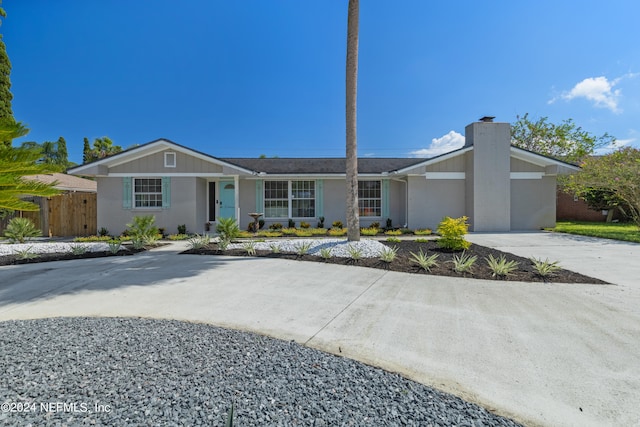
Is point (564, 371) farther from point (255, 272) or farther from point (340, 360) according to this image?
point (255, 272)

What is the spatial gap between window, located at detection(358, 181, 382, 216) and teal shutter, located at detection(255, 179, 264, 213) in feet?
16.1

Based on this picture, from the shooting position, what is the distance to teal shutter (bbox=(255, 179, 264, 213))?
53.5 feet

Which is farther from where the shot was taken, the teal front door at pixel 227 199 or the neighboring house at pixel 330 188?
the teal front door at pixel 227 199

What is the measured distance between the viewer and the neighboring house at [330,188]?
14.5 metres

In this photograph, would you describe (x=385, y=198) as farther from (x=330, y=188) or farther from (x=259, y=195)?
(x=259, y=195)

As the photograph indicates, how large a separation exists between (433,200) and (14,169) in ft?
49.0

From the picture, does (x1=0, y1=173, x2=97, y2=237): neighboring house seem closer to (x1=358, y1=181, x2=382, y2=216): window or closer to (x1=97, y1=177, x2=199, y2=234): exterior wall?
(x1=97, y1=177, x2=199, y2=234): exterior wall

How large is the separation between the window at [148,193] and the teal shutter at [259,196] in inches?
172

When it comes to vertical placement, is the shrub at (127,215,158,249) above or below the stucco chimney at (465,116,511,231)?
below

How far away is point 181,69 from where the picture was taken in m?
16.9

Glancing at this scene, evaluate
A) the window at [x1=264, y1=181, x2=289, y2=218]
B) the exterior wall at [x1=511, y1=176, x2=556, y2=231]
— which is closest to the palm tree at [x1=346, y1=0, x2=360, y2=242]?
the window at [x1=264, y1=181, x2=289, y2=218]

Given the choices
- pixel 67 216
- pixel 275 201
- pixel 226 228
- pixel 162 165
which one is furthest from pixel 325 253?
pixel 67 216

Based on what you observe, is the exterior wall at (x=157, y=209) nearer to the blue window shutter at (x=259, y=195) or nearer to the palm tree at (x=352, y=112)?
the blue window shutter at (x=259, y=195)

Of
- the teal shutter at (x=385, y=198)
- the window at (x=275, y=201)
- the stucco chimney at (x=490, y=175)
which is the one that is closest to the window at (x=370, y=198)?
the teal shutter at (x=385, y=198)
